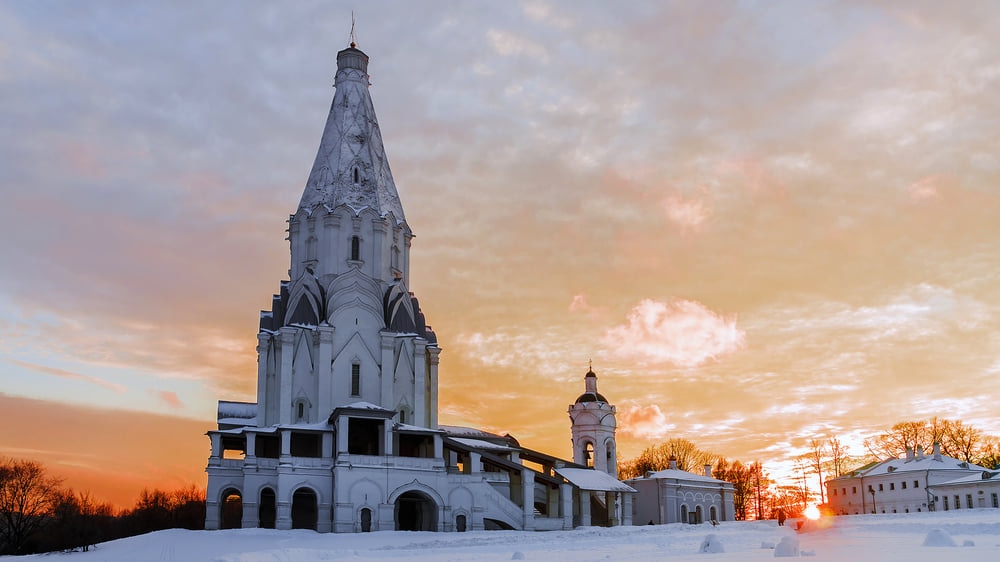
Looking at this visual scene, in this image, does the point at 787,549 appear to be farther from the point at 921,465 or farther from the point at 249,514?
the point at 921,465

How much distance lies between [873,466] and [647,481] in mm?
21633

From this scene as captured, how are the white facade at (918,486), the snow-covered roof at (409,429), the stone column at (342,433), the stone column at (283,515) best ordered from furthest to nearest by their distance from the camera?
the white facade at (918,486) < the snow-covered roof at (409,429) < the stone column at (342,433) < the stone column at (283,515)

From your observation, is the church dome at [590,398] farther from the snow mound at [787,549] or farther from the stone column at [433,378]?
the snow mound at [787,549]

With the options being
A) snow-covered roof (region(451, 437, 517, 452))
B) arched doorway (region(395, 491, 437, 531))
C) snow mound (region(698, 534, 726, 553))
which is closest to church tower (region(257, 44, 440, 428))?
snow-covered roof (region(451, 437, 517, 452))

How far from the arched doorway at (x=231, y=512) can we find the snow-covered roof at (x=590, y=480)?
1718cm

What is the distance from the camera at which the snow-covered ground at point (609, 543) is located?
2472 cm

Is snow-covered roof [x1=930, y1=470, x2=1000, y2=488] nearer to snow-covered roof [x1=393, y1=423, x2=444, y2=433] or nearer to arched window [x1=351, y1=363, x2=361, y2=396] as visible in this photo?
snow-covered roof [x1=393, y1=423, x2=444, y2=433]

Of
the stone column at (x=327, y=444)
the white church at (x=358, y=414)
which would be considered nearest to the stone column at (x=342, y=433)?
the white church at (x=358, y=414)

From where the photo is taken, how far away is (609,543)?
34.0 meters

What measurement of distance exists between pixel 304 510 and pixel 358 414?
680 cm

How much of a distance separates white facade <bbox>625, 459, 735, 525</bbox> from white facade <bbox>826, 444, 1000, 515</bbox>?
38.5 feet

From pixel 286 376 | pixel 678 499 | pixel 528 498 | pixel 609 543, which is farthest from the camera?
pixel 678 499

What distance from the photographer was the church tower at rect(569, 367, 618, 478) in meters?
60.4

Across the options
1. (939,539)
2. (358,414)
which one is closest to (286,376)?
(358,414)
